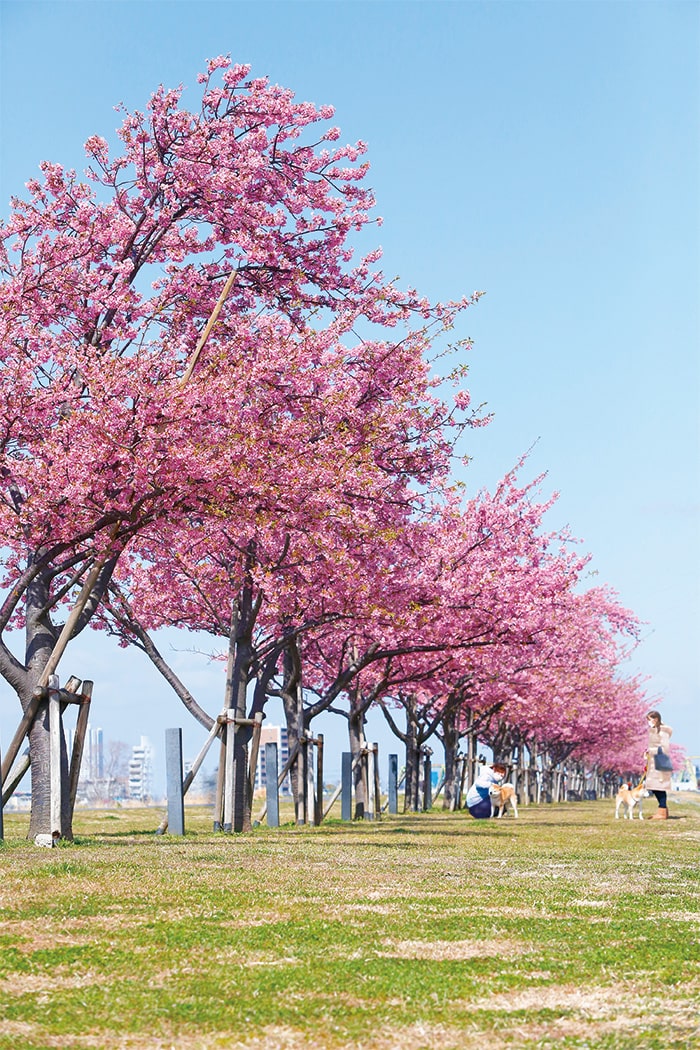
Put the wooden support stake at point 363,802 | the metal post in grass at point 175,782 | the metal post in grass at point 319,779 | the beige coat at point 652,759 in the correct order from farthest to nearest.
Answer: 1. the wooden support stake at point 363,802
2. the beige coat at point 652,759
3. the metal post in grass at point 319,779
4. the metal post in grass at point 175,782

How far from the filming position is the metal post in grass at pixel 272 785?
Result: 31078 millimetres

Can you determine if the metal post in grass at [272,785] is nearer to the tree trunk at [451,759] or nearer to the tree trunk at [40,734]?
the tree trunk at [40,734]

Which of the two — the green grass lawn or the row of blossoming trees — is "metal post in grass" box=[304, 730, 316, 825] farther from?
the green grass lawn

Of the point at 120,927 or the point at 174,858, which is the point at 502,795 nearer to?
the point at 174,858

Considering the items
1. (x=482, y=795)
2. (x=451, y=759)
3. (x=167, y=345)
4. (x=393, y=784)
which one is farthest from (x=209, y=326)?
(x=451, y=759)

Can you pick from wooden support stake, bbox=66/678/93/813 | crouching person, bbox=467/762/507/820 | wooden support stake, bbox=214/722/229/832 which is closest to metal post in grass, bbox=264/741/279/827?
wooden support stake, bbox=214/722/229/832

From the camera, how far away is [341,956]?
8797 mm

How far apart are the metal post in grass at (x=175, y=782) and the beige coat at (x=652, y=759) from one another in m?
14.7

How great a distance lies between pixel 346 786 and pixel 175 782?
1155 centimetres

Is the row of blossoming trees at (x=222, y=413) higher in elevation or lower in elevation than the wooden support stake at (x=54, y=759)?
higher

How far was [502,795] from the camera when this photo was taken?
1543 inches

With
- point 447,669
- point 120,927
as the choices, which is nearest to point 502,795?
point 447,669

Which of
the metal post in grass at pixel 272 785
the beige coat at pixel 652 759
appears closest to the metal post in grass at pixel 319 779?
the metal post in grass at pixel 272 785

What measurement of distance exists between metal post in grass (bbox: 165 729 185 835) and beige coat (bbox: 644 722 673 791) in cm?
1465
